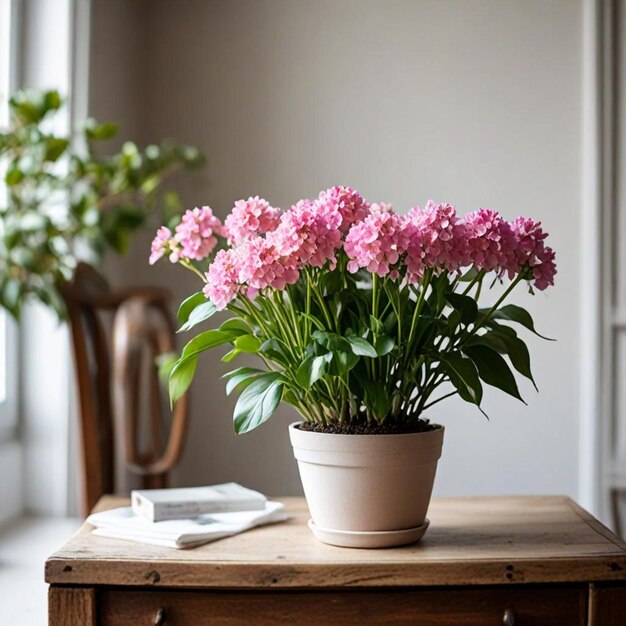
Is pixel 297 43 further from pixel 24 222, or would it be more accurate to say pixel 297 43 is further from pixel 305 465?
pixel 305 465

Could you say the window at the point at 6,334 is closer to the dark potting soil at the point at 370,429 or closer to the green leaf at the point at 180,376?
the green leaf at the point at 180,376

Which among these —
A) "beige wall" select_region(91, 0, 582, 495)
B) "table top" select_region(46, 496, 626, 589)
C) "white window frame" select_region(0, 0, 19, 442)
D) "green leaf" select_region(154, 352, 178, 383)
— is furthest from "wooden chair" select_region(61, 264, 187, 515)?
"table top" select_region(46, 496, 626, 589)

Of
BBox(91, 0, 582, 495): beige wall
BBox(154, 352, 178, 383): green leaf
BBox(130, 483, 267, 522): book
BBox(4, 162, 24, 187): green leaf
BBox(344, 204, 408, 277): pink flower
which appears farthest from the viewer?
BBox(91, 0, 582, 495): beige wall

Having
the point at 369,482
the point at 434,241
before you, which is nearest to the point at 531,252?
the point at 434,241

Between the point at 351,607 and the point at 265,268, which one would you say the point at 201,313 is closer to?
the point at 265,268

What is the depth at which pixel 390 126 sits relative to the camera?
8.74 ft

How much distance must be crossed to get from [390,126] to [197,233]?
1.54 metres

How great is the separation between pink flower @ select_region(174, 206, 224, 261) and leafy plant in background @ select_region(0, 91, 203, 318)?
2.12 feet

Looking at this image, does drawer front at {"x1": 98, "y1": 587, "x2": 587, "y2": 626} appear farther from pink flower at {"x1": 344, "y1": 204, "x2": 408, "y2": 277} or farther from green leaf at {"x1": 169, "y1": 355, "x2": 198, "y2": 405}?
pink flower at {"x1": 344, "y1": 204, "x2": 408, "y2": 277}

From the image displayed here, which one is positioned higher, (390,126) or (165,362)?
(390,126)

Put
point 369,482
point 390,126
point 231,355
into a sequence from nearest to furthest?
point 369,482, point 231,355, point 390,126

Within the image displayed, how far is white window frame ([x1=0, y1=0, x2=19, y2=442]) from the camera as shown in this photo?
213cm

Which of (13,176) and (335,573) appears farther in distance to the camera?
(13,176)

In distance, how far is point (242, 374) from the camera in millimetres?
1258
